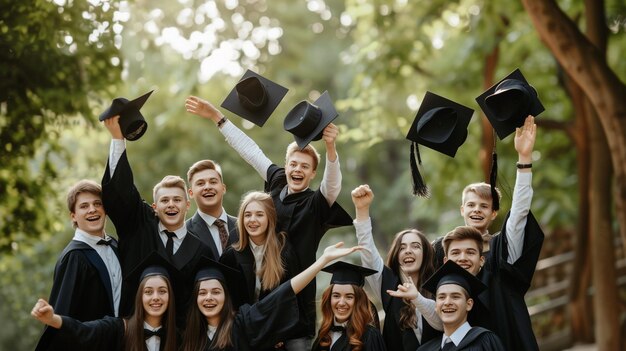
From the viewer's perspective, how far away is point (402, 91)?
51.3 ft

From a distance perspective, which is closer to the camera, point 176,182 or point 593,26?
point 176,182

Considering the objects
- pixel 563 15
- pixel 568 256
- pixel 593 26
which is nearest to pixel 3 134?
pixel 563 15

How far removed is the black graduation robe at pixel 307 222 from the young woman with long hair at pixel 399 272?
340mm

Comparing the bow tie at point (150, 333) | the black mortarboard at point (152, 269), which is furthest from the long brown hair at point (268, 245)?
the bow tie at point (150, 333)

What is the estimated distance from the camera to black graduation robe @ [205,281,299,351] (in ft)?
22.6

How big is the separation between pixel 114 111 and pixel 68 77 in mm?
2947

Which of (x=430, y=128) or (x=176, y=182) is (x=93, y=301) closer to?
(x=176, y=182)

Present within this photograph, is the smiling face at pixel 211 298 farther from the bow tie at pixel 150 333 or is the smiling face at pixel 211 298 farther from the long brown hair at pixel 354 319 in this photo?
the long brown hair at pixel 354 319

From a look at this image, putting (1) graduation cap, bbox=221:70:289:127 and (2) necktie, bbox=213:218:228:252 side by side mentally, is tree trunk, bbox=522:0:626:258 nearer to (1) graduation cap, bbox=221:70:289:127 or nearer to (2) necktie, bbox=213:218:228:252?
(1) graduation cap, bbox=221:70:289:127

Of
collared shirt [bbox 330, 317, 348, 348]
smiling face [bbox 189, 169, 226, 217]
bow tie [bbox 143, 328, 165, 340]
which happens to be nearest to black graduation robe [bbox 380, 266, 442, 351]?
collared shirt [bbox 330, 317, 348, 348]

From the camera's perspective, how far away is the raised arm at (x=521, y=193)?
22.4 ft

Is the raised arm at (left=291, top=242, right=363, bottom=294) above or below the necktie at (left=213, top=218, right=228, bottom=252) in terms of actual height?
below

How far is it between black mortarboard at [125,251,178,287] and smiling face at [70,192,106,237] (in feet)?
1.52

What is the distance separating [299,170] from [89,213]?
1.57 m
